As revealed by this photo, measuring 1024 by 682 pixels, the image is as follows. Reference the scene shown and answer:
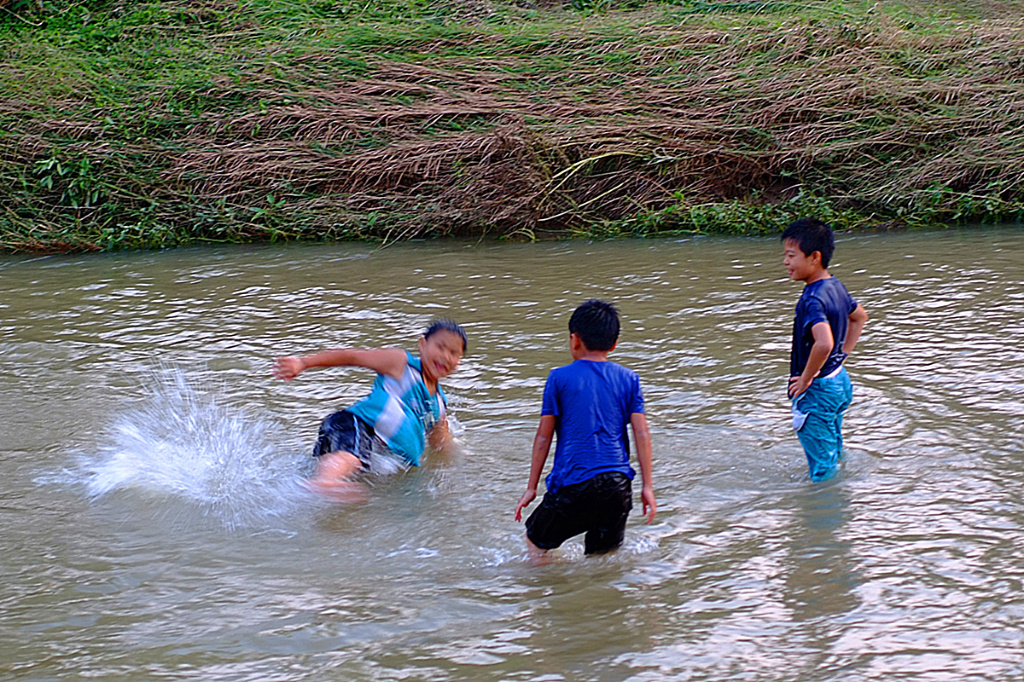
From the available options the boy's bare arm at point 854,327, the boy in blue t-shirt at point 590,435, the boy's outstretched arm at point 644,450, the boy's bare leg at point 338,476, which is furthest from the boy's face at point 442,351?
the boy's bare arm at point 854,327

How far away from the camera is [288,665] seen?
3678 millimetres

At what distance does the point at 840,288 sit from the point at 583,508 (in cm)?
167

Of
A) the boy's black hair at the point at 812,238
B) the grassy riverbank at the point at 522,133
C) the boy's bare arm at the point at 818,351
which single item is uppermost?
the grassy riverbank at the point at 522,133

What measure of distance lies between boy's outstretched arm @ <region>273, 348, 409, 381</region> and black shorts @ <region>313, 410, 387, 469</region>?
27 cm

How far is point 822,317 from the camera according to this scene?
15.6 feet

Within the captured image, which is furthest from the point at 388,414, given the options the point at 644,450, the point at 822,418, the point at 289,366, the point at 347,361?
the point at 822,418

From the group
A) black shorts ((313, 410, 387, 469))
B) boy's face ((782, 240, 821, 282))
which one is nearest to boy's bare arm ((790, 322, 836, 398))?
boy's face ((782, 240, 821, 282))

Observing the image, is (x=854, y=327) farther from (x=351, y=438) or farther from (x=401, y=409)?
(x=351, y=438)

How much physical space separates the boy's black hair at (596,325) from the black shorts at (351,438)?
1.50 m

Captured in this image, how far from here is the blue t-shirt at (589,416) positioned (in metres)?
4.04

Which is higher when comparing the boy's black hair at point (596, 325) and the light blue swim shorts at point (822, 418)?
the boy's black hair at point (596, 325)

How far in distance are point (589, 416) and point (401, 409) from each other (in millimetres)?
1395

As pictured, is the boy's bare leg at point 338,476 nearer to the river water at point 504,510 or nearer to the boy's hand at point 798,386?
the river water at point 504,510

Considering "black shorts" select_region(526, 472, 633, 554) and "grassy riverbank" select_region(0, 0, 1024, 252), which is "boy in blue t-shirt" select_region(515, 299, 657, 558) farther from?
"grassy riverbank" select_region(0, 0, 1024, 252)
